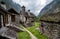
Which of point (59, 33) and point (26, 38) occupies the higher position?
point (59, 33)

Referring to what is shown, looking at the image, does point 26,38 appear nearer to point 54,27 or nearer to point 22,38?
point 22,38

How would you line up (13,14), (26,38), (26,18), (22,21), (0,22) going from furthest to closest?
1. (26,18)
2. (22,21)
3. (13,14)
4. (26,38)
5. (0,22)

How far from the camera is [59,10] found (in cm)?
1781

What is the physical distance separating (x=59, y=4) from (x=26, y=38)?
25.3 feet

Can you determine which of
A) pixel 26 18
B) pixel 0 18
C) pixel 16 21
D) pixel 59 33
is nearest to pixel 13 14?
pixel 16 21

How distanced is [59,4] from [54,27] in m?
3.44

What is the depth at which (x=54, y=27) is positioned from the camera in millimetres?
18203

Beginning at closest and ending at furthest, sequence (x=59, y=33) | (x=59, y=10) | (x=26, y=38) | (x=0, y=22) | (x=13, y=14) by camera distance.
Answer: (x=59, y=33) → (x=0, y=22) → (x=59, y=10) → (x=26, y=38) → (x=13, y=14)

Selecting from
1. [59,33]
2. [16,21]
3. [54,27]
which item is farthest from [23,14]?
[59,33]

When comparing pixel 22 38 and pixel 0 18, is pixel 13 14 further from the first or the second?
pixel 0 18

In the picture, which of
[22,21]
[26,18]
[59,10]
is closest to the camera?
[59,10]

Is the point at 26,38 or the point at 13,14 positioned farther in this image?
the point at 13,14

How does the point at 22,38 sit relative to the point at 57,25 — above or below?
below

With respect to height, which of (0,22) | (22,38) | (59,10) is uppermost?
(59,10)
